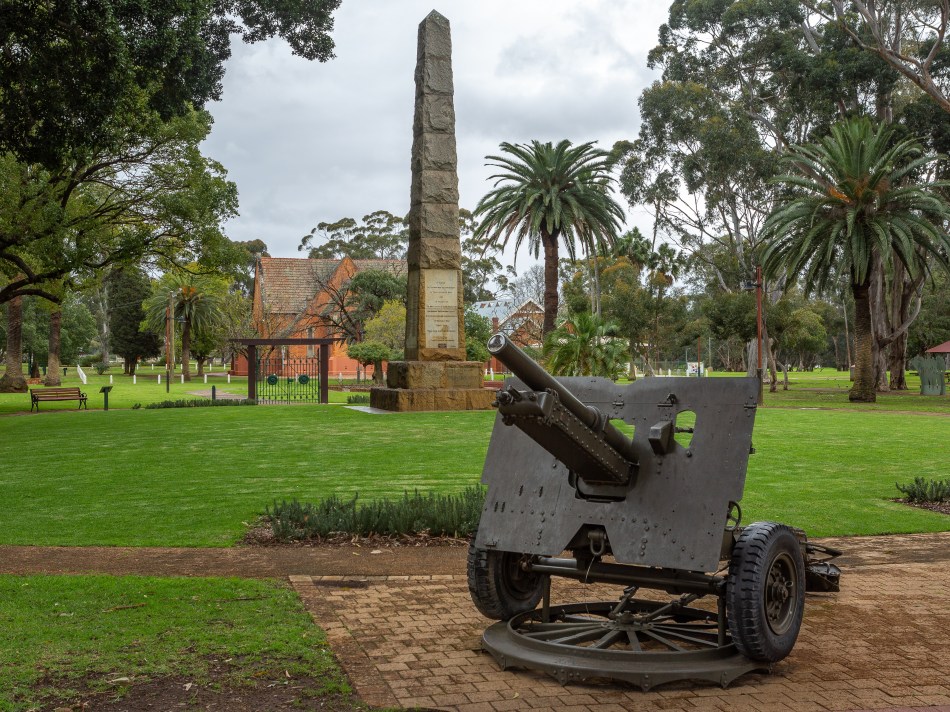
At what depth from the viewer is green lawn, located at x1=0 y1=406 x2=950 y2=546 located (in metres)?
9.94

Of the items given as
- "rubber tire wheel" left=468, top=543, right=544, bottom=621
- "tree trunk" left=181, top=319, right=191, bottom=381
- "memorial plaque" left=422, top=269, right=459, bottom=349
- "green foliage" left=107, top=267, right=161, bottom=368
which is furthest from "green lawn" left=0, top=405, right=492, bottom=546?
"green foliage" left=107, top=267, right=161, bottom=368

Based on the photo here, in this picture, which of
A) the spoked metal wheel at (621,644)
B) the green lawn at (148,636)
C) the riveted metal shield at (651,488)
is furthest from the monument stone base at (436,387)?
the riveted metal shield at (651,488)

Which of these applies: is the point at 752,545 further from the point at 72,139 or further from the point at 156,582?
the point at 72,139

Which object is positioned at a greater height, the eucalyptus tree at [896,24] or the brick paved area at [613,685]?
the eucalyptus tree at [896,24]

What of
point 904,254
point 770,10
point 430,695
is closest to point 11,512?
point 430,695

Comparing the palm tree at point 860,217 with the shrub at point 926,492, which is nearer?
the shrub at point 926,492

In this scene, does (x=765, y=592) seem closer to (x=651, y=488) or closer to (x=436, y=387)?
(x=651, y=488)

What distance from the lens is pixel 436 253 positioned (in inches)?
961

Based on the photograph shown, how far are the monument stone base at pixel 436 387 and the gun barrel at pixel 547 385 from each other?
61.9ft

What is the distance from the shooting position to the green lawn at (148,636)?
495 cm

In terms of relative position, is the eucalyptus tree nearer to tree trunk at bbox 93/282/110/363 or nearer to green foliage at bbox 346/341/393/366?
green foliage at bbox 346/341/393/366

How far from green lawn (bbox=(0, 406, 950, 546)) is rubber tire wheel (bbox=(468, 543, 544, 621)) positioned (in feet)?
12.2

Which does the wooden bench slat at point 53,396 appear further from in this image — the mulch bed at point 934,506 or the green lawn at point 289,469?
the mulch bed at point 934,506

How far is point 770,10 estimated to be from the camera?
45.3m
